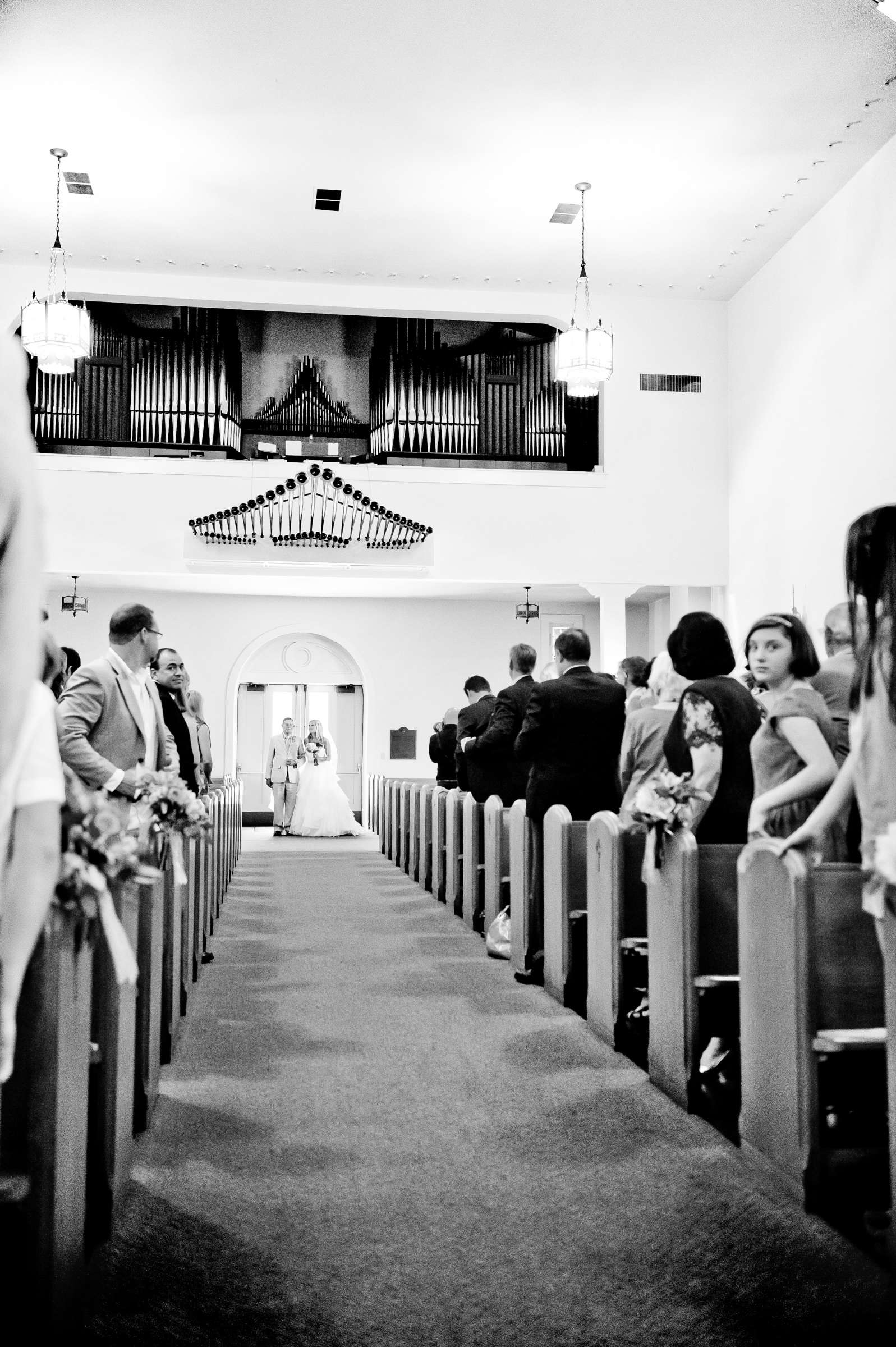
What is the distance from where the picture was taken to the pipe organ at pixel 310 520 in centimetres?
1172

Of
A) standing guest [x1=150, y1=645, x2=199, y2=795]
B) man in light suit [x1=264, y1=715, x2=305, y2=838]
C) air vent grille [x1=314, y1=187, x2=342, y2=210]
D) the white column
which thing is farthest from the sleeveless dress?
man in light suit [x1=264, y1=715, x2=305, y2=838]

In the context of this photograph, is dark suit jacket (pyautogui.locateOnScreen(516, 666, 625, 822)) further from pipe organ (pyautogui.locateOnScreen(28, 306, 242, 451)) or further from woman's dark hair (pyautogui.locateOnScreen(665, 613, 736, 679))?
pipe organ (pyautogui.locateOnScreen(28, 306, 242, 451))

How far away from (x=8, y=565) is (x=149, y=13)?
25.2ft

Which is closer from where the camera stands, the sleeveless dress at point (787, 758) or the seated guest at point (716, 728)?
the sleeveless dress at point (787, 758)

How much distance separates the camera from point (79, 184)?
400 inches

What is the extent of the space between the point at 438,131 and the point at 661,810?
7610 millimetres

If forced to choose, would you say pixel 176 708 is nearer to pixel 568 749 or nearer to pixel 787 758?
pixel 568 749

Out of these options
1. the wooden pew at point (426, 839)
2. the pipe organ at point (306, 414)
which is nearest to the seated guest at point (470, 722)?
the wooden pew at point (426, 839)

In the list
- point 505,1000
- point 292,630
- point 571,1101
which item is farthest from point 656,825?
point 292,630

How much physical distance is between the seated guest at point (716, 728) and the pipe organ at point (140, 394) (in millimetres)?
9171

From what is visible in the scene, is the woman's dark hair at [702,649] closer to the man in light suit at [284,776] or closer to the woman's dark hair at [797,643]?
the woman's dark hair at [797,643]

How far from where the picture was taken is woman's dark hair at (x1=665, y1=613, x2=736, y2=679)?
391 centimetres

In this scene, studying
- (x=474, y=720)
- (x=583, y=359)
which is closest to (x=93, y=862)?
(x=474, y=720)

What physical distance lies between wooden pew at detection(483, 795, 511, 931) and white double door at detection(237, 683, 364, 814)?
9.90m
